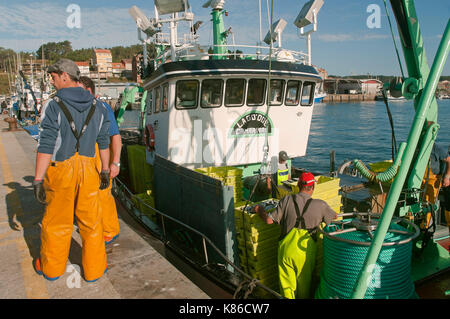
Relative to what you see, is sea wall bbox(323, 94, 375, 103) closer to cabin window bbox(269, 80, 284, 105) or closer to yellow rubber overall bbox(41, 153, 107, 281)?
cabin window bbox(269, 80, 284, 105)

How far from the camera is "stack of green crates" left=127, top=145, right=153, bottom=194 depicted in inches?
407

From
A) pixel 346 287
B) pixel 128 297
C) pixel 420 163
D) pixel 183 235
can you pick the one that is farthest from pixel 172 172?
pixel 420 163

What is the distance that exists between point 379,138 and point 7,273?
35300 mm

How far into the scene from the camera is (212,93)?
26.7 ft

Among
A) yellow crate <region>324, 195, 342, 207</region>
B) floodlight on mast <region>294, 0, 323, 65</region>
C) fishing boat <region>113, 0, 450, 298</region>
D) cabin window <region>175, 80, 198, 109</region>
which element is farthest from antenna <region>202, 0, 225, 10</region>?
yellow crate <region>324, 195, 342, 207</region>

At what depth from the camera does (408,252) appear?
355cm

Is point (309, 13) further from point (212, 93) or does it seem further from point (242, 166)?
point (242, 166)

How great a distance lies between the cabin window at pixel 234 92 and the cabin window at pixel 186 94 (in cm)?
83

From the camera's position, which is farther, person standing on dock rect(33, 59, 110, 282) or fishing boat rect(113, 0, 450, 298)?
fishing boat rect(113, 0, 450, 298)

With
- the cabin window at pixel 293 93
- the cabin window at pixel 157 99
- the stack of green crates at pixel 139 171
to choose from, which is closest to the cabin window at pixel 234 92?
the cabin window at pixel 293 93

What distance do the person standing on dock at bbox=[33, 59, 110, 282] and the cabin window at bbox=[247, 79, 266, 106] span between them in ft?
17.6

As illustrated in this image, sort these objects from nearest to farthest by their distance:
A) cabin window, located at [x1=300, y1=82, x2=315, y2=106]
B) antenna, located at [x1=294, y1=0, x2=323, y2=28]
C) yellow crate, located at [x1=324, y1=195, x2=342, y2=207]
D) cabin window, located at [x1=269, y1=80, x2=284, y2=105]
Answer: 1. yellow crate, located at [x1=324, y1=195, x2=342, y2=207]
2. cabin window, located at [x1=269, y1=80, x2=284, y2=105]
3. antenna, located at [x1=294, y1=0, x2=323, y2=28]
4. cabin window, located at [x1=300, y1=82, x2=315, y2=106]

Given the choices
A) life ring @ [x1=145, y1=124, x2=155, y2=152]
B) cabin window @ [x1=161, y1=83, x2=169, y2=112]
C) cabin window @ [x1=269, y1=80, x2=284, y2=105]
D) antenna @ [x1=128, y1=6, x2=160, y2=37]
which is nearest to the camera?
cabin window @ [x1=161, y1=83, x2=169, y2=112]

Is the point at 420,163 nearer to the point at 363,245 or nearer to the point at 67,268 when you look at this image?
the point at 363,245
